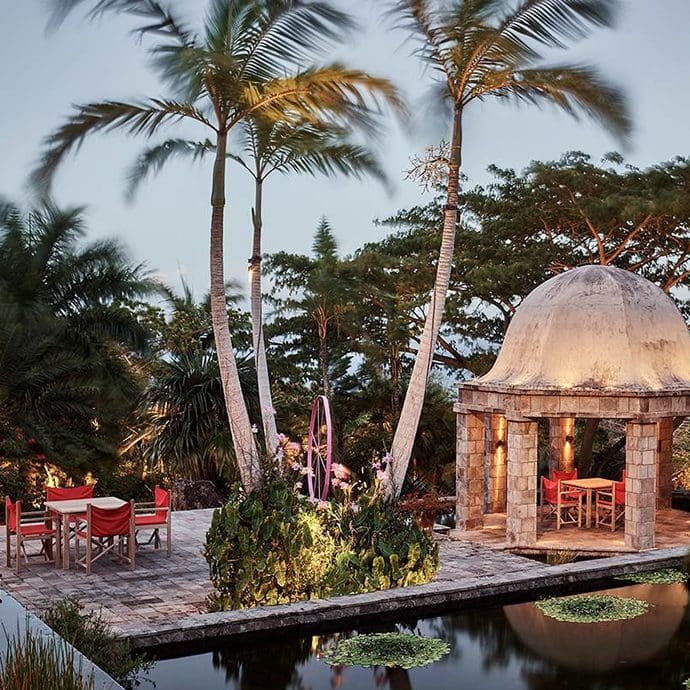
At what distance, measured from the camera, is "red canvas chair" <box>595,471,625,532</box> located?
563 inches

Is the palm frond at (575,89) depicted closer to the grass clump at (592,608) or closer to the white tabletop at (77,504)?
the grass clump at (592,608)

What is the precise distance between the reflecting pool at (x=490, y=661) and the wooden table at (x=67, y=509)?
3.55m

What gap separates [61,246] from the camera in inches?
745

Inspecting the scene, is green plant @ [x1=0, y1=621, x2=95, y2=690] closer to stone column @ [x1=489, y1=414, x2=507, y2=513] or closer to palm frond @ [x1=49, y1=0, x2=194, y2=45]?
palm frond @ [x1=49, y1=0, x2=194, y2=45]

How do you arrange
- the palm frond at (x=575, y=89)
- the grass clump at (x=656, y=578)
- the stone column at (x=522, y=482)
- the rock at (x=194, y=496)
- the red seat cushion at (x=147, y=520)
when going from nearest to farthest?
the grass clump at (x=656, y=578), the palm frond at (x=575, y=89), the red seat cushion at (x=147, y=520), the stone column at (x=522, y=482), the rock at (x=194, y=496)

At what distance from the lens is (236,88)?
11.1 metres

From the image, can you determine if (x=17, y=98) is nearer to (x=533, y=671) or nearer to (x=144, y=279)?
(x=144, y=279)

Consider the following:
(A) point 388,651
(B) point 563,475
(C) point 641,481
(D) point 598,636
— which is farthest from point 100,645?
(B) point 563,475

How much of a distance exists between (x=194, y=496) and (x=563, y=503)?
6.82 metres

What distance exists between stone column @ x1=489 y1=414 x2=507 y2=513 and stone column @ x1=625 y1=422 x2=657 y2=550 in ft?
9.28

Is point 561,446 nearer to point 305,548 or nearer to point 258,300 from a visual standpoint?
point 258,300

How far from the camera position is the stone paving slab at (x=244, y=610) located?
29.1ft

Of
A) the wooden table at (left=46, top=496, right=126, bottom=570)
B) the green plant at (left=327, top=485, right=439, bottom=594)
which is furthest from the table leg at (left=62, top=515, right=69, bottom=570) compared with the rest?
the green plant at (left=327, top=485, right=439, bottom=594)

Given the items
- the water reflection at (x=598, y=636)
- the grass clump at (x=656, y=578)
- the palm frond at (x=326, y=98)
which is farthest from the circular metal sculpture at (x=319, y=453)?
the grass clump at (x=656, y=578)
